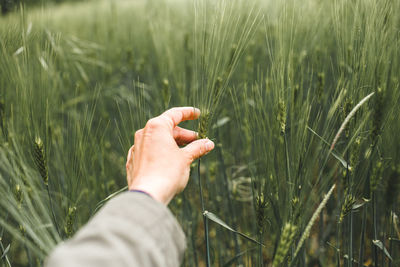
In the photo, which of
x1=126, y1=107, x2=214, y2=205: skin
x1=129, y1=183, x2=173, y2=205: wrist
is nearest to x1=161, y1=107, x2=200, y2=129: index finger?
x1=126, y1=107, x2=214, y2=205: skin

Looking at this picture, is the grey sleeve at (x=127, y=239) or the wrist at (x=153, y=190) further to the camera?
the wrist at (x=153, y=190)

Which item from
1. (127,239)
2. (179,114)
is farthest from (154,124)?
(127,239)

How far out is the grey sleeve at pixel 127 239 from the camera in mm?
393

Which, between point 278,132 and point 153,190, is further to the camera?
point 278,132

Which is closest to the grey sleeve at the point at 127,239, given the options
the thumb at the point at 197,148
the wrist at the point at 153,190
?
the wrist at the point at 153,190

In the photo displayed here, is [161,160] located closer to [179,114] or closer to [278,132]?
[179,114]

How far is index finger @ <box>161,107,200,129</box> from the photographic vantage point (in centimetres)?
69

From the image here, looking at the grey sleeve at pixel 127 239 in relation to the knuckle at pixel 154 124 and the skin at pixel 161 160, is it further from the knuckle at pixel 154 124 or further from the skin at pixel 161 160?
the knuckle at pixel 154 124

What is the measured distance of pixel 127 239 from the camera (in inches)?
16.9

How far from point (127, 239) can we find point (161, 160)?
0.58ft

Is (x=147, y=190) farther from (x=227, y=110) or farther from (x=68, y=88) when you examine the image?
(x=68, y=88)

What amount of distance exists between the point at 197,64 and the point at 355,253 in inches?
34.4

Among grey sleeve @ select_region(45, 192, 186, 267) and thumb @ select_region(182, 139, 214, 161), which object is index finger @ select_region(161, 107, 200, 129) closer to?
thumb @ select_region(182, 139, 214, 161)

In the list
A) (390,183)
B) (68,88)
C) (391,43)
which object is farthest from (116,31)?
(390,183)
